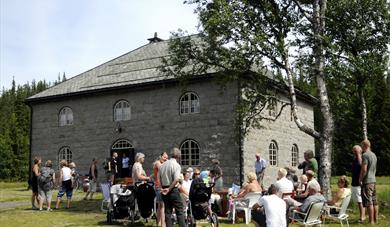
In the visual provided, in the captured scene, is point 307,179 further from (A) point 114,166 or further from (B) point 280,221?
(A) point 114,166

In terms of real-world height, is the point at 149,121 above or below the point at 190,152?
above

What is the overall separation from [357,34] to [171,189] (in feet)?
30.1

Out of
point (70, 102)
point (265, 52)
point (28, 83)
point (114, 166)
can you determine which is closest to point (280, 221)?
point (265, 52)

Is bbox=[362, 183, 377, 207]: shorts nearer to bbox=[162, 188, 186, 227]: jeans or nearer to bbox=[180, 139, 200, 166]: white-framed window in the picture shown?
bbox=[162, 188, 186, 227]: jeans

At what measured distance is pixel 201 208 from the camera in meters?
9.50

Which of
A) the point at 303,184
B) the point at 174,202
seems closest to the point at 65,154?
the point at 303,184

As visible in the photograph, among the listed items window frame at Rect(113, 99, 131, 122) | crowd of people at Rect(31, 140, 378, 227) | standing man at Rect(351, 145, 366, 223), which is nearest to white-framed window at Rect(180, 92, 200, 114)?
window frame at Rect(113, 99, 131, 122)

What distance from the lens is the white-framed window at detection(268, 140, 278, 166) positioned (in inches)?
826

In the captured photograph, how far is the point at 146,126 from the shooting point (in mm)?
21453

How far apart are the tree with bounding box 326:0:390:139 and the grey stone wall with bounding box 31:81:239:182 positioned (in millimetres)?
5538

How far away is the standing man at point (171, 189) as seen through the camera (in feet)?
→ 28.0

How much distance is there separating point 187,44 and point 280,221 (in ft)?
31.3

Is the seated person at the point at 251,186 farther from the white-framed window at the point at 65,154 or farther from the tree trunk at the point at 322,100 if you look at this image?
the white-framed window at the point at 65,154

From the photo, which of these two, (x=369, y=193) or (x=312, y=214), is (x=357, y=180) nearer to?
(x=369, y=193)
